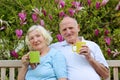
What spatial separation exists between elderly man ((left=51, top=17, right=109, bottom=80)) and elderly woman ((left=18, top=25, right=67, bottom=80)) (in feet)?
0.30

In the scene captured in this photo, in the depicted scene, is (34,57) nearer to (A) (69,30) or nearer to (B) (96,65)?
(A) (69,30)

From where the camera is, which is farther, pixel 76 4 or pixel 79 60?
pixel 76 4

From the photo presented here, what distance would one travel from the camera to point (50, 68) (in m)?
5.80

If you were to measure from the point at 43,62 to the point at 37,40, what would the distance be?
0.24m

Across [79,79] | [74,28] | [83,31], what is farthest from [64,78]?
[83,31]

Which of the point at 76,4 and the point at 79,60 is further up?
the point at 76,4

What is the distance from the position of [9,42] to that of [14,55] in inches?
14.9

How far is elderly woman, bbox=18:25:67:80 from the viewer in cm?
577

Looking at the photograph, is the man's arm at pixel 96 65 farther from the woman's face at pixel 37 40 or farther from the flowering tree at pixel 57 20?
the flowering tree at pixel 57 20

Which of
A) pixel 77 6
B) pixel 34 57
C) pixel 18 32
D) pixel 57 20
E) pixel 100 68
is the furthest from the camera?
pixel 57 20

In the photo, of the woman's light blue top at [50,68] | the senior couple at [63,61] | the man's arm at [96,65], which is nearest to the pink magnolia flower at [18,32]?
the senior couple at [63,61]

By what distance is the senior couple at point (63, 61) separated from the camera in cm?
577

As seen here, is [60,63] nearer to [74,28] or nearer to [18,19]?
[74,28]

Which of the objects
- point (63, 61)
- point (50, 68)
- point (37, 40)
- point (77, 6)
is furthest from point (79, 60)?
point (77, 6)
